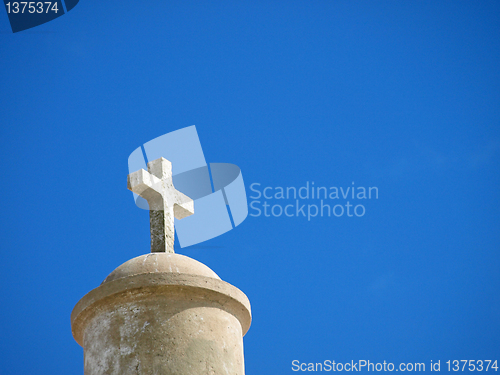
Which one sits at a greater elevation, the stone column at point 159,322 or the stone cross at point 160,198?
the stone cross at point 160,198

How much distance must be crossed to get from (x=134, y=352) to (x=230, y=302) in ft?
2.63

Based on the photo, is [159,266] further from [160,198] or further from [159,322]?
[160,198]

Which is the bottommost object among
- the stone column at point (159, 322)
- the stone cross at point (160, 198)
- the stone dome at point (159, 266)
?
the stone column at point (159, 322)

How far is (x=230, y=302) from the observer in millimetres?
3945

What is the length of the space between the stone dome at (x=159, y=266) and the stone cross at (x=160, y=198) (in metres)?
0.39

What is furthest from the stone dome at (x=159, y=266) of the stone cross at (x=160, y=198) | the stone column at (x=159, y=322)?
the stone cross at (x=160, y=198)

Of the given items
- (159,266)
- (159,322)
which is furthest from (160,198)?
(159,322)

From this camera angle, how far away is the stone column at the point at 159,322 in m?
3.48

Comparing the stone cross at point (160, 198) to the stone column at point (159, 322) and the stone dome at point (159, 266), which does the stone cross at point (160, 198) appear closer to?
Answer: the stone dome at point (159, 266)

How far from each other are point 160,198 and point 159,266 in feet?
3.08

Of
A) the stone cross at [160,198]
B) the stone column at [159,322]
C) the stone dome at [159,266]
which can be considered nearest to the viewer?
the stone column at [159,322]

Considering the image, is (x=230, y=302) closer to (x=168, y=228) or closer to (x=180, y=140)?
(x=168, y=228)

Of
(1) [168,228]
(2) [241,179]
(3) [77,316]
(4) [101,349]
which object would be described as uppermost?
(2) [241,179]

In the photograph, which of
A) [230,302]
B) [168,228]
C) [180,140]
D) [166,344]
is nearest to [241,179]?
[180,140]
